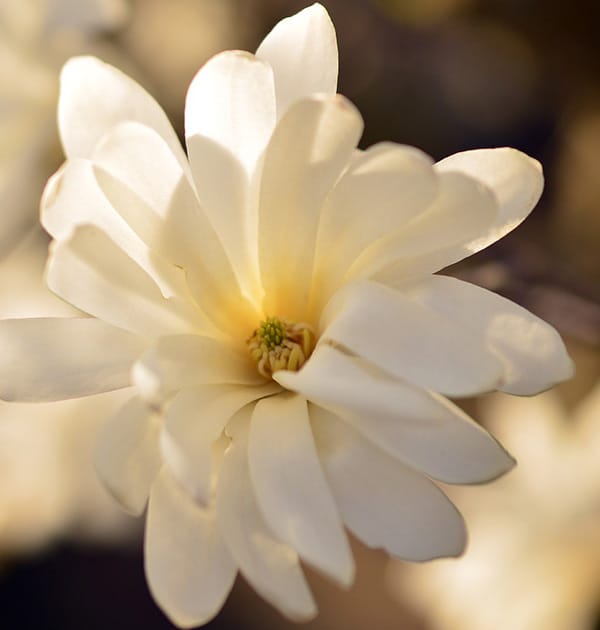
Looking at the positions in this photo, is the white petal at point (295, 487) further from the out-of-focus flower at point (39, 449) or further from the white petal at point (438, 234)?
the out-of-focus flower at point (39, 449)

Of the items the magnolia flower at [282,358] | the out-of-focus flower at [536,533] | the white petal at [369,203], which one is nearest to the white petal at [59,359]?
the magnolia flower at [282,358]

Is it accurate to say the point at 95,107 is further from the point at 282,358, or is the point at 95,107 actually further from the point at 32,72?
→ the point at 32,72

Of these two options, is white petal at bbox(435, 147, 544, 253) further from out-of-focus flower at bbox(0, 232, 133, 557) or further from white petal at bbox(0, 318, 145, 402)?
out-of-focus flower at bbox(0, 232, 133, 557)

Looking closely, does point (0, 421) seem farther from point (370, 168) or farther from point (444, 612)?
point (370, 168)

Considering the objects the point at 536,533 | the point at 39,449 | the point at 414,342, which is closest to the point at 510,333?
the point at 414,342

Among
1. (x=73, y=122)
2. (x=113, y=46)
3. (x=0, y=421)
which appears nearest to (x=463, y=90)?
(x=113, y=46)
